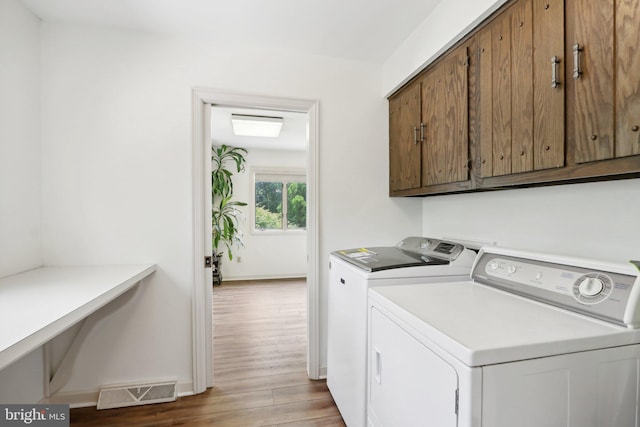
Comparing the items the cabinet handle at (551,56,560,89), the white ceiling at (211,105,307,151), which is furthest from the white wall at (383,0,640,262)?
the white ceiling at (211,105,307,151)

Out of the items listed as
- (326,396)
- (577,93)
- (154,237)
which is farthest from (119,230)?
(577,93)

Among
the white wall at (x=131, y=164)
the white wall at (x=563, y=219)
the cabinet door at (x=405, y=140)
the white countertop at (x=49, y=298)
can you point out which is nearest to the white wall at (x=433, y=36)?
the cabinet door at (x=405, y=140)

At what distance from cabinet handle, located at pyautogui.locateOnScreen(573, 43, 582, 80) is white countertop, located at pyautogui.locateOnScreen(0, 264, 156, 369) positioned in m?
1.92

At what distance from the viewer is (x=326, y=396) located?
199 centimetres

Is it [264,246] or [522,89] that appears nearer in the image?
[522,89]

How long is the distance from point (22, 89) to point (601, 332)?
113 inches

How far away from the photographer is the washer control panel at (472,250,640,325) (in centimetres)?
90

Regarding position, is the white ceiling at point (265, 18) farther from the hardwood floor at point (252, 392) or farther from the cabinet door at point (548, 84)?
the hardwood floor at point (252, 392)

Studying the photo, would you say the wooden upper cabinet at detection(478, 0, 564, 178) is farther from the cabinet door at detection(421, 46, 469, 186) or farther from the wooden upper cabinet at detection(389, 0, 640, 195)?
the cabinet door at detection(421, 46, 469, 186)

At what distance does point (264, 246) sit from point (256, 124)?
248 cm

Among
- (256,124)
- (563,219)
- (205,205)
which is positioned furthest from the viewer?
(256,124)

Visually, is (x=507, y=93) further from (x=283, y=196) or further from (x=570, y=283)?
(x=283, y=196)

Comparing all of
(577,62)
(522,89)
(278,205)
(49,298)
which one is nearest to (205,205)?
(49,298)

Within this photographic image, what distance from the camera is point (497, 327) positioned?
894mm
